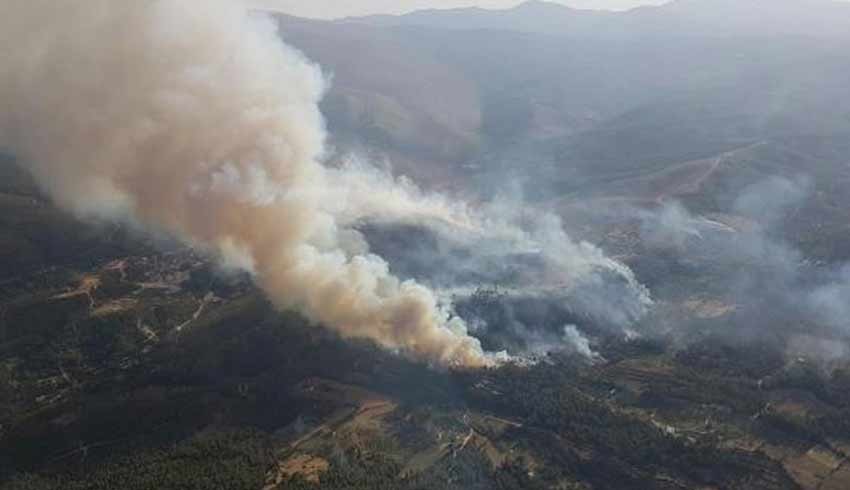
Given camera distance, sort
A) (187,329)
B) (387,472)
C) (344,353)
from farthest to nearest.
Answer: (187,329) → (344,353) → (387,472)

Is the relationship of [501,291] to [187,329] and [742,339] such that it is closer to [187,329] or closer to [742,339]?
[742,339]

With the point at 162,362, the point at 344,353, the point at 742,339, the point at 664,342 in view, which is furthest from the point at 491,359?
the point at 162,362

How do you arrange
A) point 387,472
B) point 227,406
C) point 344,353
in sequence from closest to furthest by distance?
point 387,472, point 227,406, point 344,353

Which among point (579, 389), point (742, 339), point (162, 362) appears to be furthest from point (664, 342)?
point (162, 362)

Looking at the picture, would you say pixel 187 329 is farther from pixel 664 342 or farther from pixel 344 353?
pixel 664 342

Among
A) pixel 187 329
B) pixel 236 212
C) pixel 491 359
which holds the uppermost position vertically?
pixel 236 212

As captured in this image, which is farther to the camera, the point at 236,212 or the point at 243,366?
the point at 243,366

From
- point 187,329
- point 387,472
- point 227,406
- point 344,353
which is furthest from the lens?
point 187,329

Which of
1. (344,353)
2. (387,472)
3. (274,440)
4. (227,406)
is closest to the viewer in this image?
(387,472)

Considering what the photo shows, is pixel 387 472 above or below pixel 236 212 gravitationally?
below
